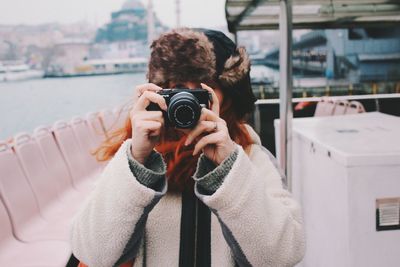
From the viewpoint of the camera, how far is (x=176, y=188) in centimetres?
97

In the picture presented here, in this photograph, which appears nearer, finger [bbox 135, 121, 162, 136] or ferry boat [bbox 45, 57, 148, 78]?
finger [bbox 135, 121, 162, 136]

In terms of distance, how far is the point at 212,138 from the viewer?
0.86m

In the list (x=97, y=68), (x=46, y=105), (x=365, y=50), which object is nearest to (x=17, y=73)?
(x=46, y=105)

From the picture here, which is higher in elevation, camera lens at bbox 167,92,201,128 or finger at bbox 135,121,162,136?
camera lens at bbox 167,92,201,128

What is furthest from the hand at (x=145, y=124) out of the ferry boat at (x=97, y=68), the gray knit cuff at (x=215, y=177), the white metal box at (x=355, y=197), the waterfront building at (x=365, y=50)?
the waterfront building at (x=365, y=50)

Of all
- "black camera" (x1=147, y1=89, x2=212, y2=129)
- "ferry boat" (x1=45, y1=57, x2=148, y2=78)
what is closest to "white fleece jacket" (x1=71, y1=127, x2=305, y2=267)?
"black camera" (x1=147, y1=89, x2=212, y2=129)

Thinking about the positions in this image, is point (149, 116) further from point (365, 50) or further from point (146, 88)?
point (365, 50)

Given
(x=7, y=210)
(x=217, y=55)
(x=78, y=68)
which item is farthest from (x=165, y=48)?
(x=78, y=68)

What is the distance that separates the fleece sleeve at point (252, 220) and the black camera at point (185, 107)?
11cm

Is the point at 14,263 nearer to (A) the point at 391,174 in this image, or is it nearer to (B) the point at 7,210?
(B) the point at 7,210

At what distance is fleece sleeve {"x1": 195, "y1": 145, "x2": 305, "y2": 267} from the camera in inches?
32.4

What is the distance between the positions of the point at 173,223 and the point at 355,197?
74 centimetres

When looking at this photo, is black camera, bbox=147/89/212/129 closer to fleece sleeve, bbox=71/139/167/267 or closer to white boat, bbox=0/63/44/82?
fleece sleeve, bbox=71/139/167/267

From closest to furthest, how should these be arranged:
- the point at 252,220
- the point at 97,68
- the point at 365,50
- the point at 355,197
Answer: the point at 252,220, the point at 355,197, the point at 97,68, the point at 365,50
